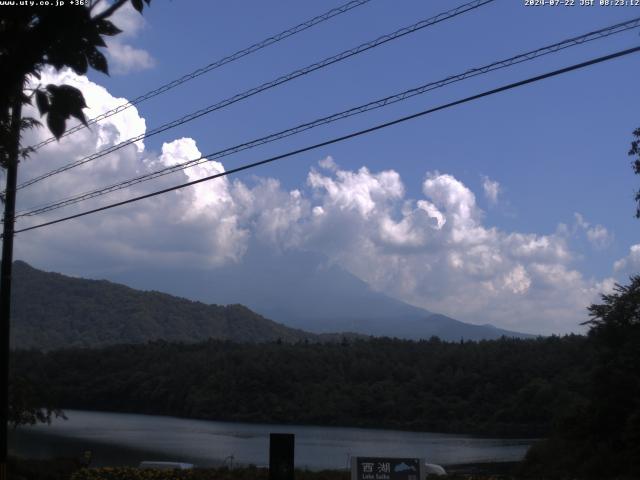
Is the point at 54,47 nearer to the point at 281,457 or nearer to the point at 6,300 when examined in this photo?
the point at 281,457

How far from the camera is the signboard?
12.3m

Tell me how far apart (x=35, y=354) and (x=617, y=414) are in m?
56.3

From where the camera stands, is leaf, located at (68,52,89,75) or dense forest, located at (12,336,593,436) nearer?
leaf, located at (68,52,89,75)

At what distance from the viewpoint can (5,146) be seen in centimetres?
874

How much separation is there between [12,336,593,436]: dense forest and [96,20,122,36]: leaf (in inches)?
1811

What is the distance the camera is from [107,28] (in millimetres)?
5652

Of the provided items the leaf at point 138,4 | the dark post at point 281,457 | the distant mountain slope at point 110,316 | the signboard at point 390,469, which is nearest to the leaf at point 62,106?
the leaf at point 138,4

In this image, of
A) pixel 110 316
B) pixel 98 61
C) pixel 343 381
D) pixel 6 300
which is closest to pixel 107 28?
pixel 98 61

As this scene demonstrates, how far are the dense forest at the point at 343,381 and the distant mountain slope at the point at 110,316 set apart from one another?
49600mm

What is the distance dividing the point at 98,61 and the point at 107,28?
24cm

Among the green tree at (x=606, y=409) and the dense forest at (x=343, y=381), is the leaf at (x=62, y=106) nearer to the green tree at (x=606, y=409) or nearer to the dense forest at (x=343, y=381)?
the green tree at (x=606, y=409)

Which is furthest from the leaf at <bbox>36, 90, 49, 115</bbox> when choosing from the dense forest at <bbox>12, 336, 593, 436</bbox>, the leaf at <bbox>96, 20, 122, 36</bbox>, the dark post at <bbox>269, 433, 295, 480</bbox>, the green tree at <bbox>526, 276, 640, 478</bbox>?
the dense forest at <bbox>12, 336, 593, 436</bbox>

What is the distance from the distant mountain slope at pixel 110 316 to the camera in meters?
137

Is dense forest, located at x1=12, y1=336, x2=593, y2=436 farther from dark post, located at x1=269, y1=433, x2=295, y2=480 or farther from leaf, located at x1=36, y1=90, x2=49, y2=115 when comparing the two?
leaf, located at x1=36, y1=90, x2=49, y2=115
